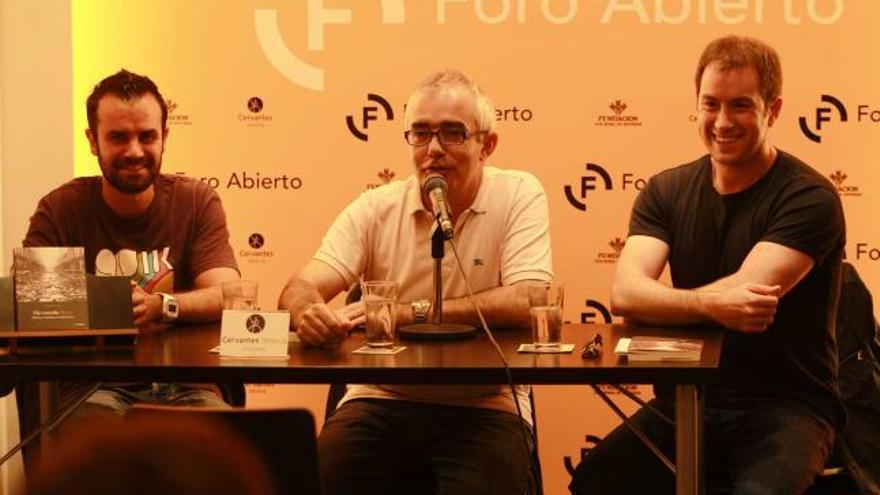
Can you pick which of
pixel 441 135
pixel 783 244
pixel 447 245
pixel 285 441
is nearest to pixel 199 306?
pixel 447 245

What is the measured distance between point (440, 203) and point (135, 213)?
45.2 inches

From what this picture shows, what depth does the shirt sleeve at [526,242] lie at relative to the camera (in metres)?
2.93

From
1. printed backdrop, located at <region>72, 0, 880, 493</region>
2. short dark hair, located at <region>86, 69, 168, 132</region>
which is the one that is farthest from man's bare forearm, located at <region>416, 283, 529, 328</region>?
printed backdrop, located at <region>72, 0, 880, 493</region>

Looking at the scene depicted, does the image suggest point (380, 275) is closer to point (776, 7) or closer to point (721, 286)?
point (721, 286)

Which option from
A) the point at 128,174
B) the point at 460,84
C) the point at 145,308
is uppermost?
the point at 460,84

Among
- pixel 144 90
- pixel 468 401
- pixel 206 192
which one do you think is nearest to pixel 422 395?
pixel 468 401

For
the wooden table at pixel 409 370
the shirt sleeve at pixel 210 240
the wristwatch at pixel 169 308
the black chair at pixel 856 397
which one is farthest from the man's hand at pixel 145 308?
the black chair at pixel 856 397

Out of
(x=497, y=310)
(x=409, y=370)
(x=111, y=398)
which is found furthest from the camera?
(x=111, y=398)

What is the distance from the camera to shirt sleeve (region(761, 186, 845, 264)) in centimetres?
276

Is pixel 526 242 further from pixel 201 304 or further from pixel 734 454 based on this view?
pixel 201 304

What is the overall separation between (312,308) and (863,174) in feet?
8.48

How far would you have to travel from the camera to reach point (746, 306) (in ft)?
8.41

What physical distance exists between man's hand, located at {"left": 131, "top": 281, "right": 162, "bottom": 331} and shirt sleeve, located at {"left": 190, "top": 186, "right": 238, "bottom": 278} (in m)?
0.43

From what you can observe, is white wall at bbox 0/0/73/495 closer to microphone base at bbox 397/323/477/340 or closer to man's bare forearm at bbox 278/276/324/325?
man's bare forearm at bbox 278/276/324/325
